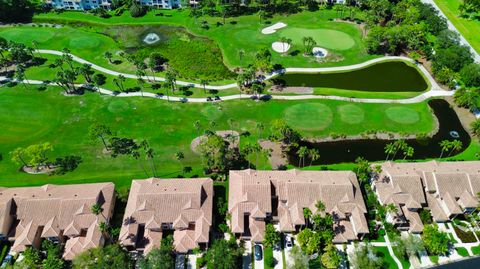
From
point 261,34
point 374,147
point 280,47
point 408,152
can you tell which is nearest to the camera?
point 408,152

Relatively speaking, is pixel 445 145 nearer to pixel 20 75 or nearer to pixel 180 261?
pixel 180 261

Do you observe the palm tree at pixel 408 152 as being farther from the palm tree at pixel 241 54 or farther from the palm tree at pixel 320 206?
the palm tree at pixel 241 54

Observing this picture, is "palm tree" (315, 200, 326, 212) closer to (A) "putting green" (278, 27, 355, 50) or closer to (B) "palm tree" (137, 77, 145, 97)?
(B) "palm tree" (137, 77, 145, 97)

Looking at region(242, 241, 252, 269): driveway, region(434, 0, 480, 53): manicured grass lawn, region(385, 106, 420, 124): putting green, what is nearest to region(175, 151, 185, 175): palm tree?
region(242, 241, 252, 269): driveway

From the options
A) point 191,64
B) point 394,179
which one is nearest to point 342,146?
point 394,179

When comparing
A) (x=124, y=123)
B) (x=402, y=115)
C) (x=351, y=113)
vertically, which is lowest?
(x=124, y=123)

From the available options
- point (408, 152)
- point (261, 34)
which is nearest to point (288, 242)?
point (408, 152)

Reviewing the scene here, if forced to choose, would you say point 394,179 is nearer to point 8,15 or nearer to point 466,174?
point 466,174

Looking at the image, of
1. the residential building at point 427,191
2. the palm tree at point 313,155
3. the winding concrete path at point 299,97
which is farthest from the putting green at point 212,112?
the residential building at point 427,191
